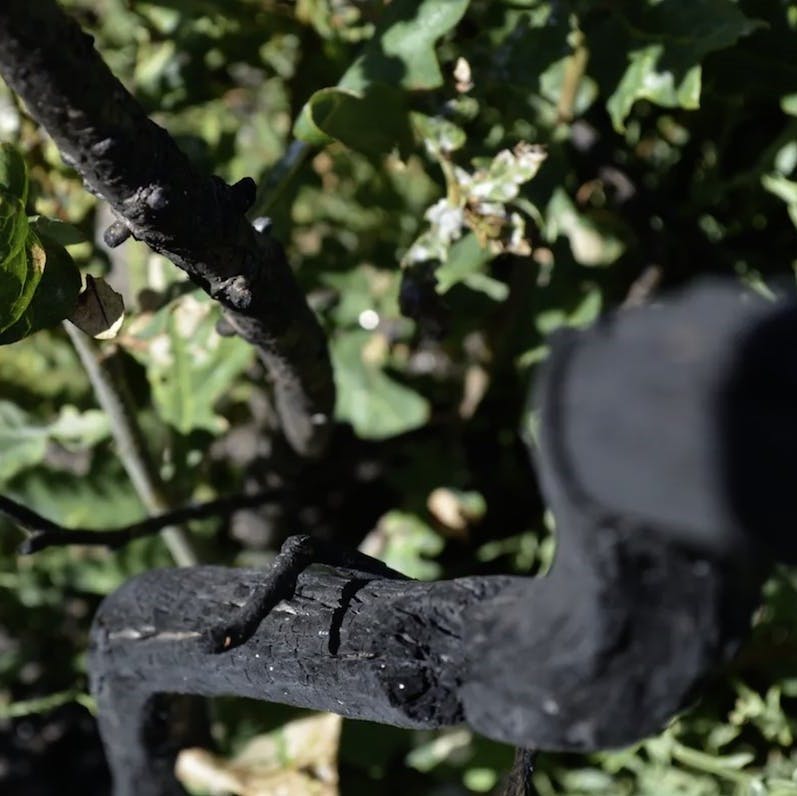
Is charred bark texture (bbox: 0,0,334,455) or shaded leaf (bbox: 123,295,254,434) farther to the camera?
shaded leaf (bbox: 123,295,254,434)

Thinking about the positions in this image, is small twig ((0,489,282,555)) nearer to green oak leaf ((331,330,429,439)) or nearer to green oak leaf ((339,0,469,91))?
green oak leaf ((331,330,429,439))

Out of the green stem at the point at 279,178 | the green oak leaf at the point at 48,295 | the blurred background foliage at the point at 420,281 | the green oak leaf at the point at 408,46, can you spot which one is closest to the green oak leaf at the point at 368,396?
the blurred background foliage at the point at 420,281

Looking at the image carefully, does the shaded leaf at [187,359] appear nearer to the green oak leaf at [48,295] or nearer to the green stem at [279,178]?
the green stem at [279,178]

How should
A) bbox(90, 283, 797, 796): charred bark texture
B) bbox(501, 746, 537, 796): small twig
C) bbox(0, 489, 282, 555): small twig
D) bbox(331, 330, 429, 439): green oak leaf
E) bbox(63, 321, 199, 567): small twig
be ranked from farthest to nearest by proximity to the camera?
1. bbox(331, 330, 429, 439): green oak leaf
2. bbox(63, 321, 199, 567): small twig
3. bbox(0, 489, 282, 555): small twig
4. bbox(501, 746, 537, 796): small twig
5. bbox(90, 283, 797, 796): charred bark texture

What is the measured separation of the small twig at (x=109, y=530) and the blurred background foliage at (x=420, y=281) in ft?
0.20

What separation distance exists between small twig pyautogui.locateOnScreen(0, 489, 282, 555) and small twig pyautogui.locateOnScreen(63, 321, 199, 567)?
2 centimetres

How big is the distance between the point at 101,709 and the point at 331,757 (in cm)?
30

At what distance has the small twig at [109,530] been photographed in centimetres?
89

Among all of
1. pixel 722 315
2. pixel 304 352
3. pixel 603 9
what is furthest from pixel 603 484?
pixel 603 9

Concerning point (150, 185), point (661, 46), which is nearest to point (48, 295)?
point (150, 185)

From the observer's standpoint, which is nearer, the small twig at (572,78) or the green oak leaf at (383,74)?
the green oak leaf at (383,74)

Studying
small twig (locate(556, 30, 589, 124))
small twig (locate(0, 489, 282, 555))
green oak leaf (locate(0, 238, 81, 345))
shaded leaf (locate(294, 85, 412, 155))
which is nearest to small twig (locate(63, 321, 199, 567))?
small twig (locate(0, 489, 282, 555))

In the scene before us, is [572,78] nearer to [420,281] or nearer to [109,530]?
[420,281]

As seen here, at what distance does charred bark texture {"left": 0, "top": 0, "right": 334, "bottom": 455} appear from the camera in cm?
52
